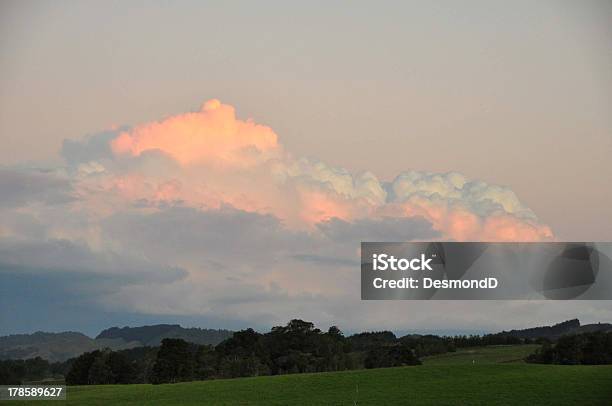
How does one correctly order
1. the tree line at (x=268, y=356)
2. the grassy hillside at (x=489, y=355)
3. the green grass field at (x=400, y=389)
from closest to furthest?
the green grass field at (x=400, y=389) < the tree line at (x=268, y=356) < the grassy hillside at (x=489, y=355)

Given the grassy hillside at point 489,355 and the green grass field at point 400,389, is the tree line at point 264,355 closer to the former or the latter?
the grassy hillside at point 489,355

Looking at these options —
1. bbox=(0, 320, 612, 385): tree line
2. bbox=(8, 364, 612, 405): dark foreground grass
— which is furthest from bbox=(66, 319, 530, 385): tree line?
bbox=(8, 364, 612, 405): dark foreground grass

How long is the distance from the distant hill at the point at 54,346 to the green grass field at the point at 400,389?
2918cm

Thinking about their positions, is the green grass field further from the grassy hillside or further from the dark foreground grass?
the grassy hillside

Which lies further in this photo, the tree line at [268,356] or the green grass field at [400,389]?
the tree line at [268,356]

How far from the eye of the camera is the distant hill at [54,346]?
10256 cm

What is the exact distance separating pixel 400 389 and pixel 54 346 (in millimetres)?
66989

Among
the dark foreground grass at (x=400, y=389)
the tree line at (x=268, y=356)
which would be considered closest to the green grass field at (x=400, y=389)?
the dark foreground grass at (x=400, y=389)

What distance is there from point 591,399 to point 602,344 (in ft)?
106

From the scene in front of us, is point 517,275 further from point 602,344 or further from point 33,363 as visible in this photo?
point 33,363

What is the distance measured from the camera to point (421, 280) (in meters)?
50.5

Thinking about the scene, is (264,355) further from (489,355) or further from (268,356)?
(489,355)

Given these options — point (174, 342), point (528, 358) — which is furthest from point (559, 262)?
point (174, 342)

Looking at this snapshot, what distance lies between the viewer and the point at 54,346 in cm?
11831
